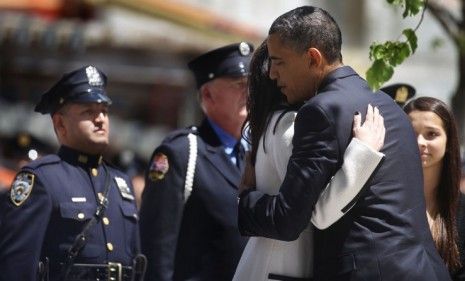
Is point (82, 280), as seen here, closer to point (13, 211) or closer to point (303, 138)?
point (13, 211)

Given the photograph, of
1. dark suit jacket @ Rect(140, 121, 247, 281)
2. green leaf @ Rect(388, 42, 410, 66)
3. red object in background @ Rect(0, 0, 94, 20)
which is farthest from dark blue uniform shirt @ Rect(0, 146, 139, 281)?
red object in background @ Rect(0, 0, 94, 20)

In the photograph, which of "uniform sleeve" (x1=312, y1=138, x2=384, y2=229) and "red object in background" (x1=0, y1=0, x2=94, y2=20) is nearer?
"uniform sleeve" (x1=312, y1=138, x2=384, y2=229)

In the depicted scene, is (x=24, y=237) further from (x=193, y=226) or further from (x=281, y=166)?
(x=281, y=166)

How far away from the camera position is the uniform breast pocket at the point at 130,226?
266 inches

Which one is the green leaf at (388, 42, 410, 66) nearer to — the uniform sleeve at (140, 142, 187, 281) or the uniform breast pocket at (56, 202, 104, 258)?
the uniform sleeve at (140, 142, 187, 281)

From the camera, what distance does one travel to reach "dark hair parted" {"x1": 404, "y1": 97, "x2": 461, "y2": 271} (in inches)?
239

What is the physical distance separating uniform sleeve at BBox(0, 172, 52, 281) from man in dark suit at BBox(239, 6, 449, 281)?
4.48 feet

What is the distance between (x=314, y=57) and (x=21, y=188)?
1839 millimetres

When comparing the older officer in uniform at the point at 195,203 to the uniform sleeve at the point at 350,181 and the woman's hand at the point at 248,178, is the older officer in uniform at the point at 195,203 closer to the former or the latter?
the woman's hand at the point at 248,178

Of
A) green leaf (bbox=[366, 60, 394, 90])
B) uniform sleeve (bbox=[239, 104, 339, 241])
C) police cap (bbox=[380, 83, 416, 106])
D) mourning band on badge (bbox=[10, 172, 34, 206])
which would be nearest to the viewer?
uniform sleeve (bbox=[239, 104, 339, 241])

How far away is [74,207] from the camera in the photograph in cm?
655

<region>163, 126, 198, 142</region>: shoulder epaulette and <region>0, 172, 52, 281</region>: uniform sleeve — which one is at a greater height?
<region>163, 126, 198, 142</region>: shoulder epaulette

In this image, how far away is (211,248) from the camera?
264 inches

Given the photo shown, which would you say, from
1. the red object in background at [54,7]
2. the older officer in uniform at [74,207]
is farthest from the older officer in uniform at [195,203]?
the red object in background at [54,7]
